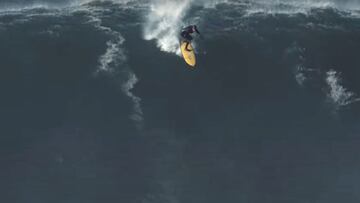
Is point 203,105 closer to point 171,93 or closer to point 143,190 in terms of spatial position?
point 171,93

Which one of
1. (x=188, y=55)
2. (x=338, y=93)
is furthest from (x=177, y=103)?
(x=338, y=93)

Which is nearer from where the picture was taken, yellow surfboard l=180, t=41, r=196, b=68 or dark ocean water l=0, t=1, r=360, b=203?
dark ocean water l=0, t=1, r=360, b=203

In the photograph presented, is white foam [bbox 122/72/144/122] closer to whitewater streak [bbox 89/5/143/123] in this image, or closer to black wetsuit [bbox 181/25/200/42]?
whitewater streak [bbox 89/5/143/123]

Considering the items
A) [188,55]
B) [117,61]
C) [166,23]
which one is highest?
[166,23]

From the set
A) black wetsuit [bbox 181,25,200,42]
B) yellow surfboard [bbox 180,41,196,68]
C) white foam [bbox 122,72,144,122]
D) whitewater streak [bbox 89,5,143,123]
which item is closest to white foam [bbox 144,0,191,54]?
yellow surfboard [bbox 180,41,196,68]

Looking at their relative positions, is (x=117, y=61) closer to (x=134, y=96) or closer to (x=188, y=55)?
(x=134, y=96)

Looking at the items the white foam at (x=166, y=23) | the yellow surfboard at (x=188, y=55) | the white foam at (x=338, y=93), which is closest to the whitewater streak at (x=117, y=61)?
the white foam at (x=166, y=23)

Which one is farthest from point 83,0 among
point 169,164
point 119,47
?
point 169,164
